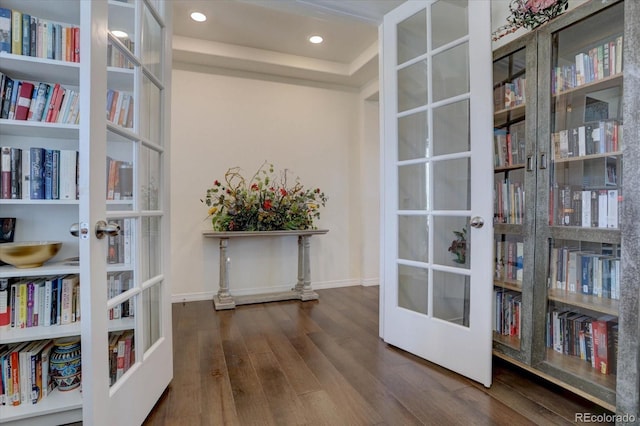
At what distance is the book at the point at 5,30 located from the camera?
1362 mm

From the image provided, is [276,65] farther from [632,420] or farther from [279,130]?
[632,420]

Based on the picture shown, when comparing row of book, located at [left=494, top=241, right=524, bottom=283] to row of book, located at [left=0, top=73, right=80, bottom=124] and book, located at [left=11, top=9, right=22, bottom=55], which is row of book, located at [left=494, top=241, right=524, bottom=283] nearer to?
row of book, located at [left=0, top=73, right=80, bottom=124]

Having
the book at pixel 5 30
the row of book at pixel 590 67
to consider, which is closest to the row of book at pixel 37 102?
the book at pixel 5 30

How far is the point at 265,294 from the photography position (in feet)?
11.3

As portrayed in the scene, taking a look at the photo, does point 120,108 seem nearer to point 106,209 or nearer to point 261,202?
point 106,209

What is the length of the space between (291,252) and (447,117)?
2.36 metres

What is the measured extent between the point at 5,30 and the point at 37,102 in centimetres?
31

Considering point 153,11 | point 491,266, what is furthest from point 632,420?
point 153,11

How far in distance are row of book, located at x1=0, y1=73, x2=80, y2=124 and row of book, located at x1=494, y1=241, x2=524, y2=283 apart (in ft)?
8.19

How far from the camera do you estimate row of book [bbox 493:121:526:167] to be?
191 cm

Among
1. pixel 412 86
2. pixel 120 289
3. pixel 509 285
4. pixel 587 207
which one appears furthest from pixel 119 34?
pixel 509 285

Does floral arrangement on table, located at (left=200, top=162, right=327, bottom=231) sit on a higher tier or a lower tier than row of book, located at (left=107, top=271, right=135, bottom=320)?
higher

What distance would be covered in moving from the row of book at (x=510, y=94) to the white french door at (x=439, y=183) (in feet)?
1.20

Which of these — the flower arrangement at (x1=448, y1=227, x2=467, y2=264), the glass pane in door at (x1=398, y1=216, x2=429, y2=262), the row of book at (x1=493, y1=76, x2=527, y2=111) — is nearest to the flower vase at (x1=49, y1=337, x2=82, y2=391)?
the glass pane in door at (x1=398, y1=216, x2=429, y2=262)
